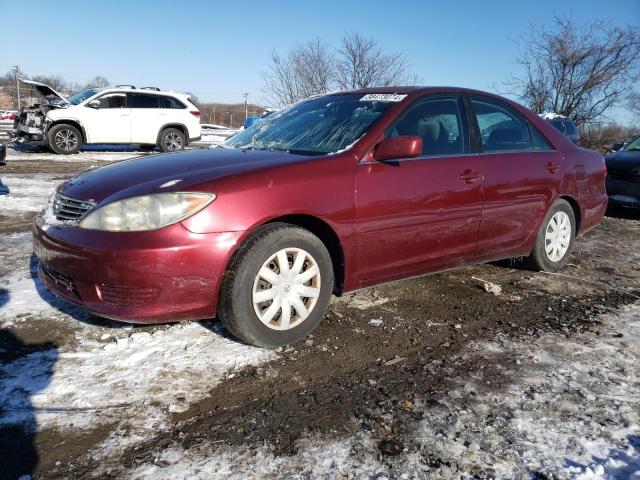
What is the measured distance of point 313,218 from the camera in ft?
9.08

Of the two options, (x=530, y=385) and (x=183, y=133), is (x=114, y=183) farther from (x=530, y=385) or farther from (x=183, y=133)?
(x=183, y=133)

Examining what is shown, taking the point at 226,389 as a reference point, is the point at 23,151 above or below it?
above

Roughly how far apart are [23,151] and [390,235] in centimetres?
1352

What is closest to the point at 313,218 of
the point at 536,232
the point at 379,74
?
the point at 536,232

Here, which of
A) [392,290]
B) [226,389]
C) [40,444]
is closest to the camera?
[40,444]

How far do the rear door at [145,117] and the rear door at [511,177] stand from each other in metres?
11.2

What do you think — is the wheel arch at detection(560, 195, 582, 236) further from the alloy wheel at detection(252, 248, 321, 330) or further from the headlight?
the headlight

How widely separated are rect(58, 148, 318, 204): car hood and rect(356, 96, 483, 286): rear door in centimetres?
54

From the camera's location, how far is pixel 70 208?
106 inches

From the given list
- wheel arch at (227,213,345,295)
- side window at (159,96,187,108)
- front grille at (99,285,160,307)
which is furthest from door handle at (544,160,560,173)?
side window at (159,96,187,108)

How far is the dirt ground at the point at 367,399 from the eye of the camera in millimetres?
1780

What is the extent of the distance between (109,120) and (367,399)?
12380 mm

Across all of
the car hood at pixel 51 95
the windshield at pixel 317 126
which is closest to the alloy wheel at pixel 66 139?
the car hood at pixel 51 95

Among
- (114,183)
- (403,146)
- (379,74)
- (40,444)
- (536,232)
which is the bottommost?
(40,444)
